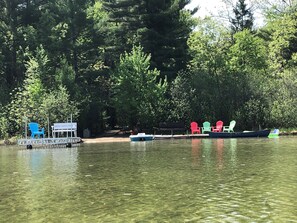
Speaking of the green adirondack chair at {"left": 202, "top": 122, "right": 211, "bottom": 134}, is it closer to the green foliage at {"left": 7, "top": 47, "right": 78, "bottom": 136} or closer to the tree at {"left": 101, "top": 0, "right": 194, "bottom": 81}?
the tree at {"left": 101, "top": 0, "right": 194, "bottom": 81}

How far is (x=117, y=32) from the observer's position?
43781mm

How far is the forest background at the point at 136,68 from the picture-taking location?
36.2 meters

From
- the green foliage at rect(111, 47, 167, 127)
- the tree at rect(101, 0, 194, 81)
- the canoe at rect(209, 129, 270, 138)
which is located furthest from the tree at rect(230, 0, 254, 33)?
the canoe at rect(209, 129, 270, 138)

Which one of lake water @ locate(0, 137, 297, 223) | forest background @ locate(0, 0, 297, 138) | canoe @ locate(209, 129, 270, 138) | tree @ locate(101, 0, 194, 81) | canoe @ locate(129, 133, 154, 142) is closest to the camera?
lake water @ locate(0, 137, 297, 223)

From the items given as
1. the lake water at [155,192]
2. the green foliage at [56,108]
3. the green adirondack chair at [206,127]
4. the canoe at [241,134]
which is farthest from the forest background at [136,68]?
the lake water at [155,192]

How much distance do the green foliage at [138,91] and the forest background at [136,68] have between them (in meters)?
0.09

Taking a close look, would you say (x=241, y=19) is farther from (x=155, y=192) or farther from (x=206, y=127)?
(x=155, y=192)

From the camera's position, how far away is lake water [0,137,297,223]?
7480mm

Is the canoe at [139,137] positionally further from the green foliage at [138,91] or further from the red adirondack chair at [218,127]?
the red adirondack chair at [218,127]

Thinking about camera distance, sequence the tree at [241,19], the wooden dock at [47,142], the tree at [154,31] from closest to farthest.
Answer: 1. the wooden dock at [47,142]
2. the tree at [154,31]
3. the tree at [241,19]

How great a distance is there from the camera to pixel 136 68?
3734cm

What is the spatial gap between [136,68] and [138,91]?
212 centimetres

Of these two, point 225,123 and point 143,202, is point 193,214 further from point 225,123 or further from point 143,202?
point 225,123

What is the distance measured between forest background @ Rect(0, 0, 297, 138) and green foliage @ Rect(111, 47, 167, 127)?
0.09 m
